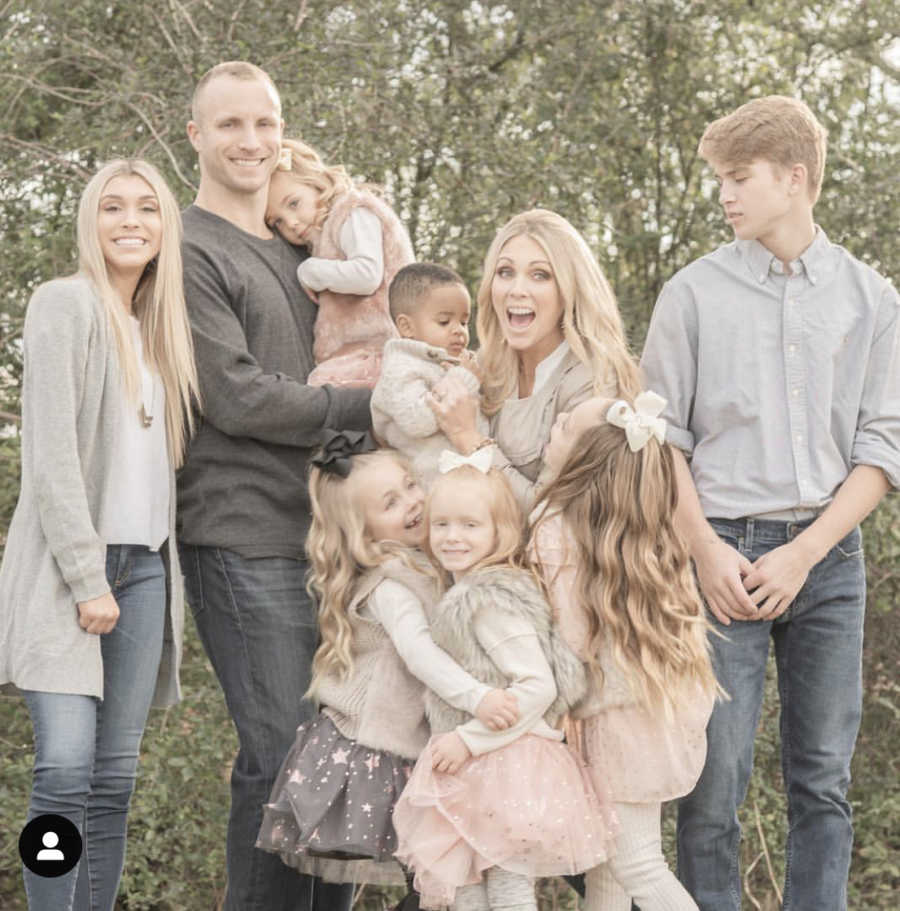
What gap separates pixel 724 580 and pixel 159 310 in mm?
1351

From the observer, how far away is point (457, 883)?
3025 mm

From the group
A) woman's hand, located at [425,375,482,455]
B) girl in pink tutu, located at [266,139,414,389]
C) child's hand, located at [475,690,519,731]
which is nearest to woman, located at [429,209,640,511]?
woman's hand, located at [425,375,482,455]

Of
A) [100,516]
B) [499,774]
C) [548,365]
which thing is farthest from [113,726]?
[548,365]

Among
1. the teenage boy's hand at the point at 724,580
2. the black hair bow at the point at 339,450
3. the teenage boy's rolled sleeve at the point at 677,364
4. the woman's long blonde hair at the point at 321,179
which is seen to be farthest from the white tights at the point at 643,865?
the woman's long blonde hair at the point at 321,179

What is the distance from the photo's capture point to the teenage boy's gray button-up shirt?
332cm

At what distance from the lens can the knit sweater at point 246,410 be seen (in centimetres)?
335

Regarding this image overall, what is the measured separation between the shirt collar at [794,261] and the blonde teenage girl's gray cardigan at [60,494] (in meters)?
1.44

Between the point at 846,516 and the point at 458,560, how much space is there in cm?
86

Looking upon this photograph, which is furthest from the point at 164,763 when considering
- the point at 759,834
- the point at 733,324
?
the point at 733,324

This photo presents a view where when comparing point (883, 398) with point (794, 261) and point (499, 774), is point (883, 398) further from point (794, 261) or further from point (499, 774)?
point (499, 774)

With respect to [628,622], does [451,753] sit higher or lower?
lower

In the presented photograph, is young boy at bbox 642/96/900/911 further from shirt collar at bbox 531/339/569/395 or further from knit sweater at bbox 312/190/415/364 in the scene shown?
knit sweater at bbox 312/190/415/364

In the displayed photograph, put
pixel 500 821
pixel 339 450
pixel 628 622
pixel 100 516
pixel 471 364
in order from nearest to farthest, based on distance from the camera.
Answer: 1. pixel 500 821
2. pixel 628 622
3. pixel 100 516
4. pixel 339 450
5. pixel 471 364

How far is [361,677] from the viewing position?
128 inches
